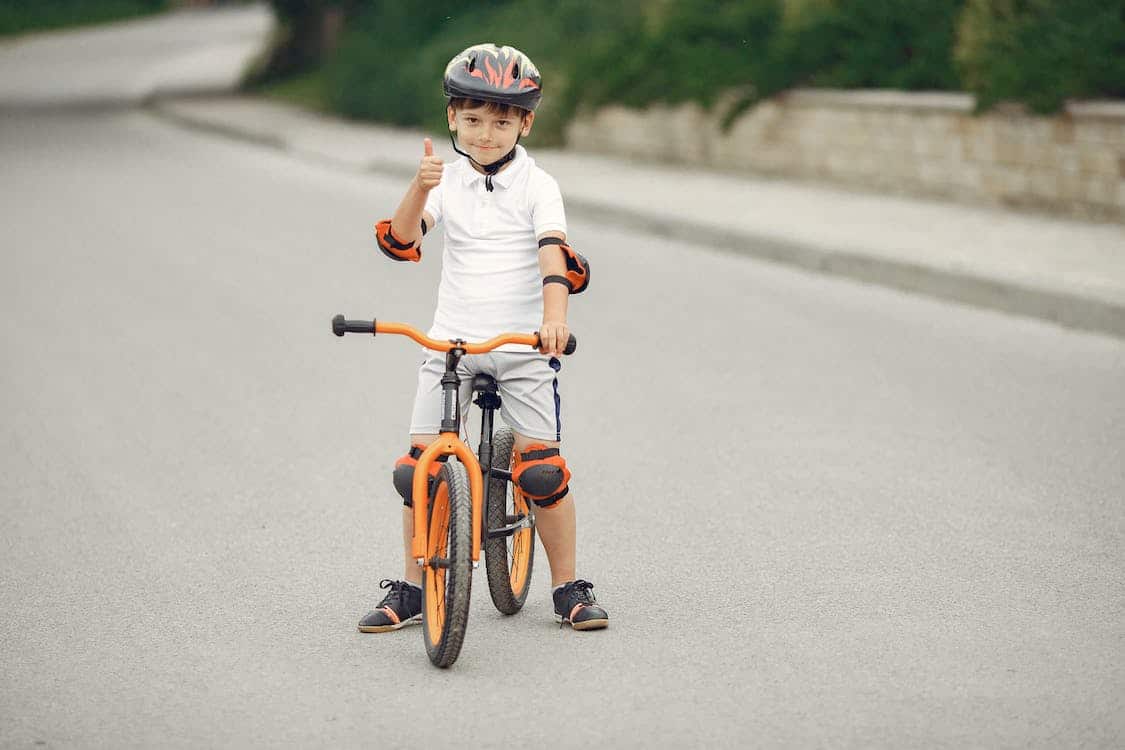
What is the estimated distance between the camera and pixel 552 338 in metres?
4.19

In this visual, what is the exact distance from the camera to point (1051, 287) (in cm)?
1005

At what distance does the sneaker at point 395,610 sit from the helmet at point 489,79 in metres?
1.48

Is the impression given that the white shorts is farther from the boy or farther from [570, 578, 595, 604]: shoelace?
[570, 578, 595, 604]: shoelace

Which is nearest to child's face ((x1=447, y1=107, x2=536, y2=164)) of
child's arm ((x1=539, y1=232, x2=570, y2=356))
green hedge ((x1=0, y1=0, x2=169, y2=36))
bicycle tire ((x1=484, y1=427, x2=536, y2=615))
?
child's arm ((x1=539, y1=232, x2=570, y2=356))

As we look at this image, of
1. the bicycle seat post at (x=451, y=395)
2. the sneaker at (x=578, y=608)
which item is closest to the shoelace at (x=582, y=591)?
the sneaker at (x=578, y=608)

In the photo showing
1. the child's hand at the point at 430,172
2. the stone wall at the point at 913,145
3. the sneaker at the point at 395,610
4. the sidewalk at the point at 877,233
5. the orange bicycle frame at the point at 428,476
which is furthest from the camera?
the stone wall at the point at 913,145

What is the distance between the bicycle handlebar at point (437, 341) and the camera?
412 centimetres

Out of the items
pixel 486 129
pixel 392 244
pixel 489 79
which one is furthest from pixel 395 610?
pixel 489 79

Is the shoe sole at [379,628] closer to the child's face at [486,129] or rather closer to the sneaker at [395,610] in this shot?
the sneaker at [395,610]

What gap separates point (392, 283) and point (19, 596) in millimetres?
6562

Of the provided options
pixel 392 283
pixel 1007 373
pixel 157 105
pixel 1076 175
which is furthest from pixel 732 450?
→ pixel 157 105

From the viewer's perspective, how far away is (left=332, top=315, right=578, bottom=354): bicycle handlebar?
Result: 4.12 m

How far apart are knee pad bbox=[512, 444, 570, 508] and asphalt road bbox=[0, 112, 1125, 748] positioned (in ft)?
1.48

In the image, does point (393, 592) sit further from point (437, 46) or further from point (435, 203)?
point (437, 46)
